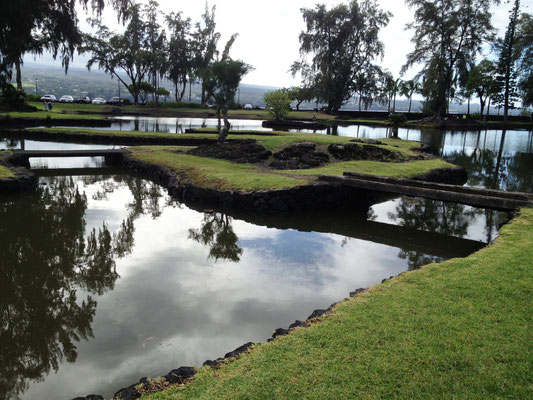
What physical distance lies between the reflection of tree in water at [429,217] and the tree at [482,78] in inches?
2262

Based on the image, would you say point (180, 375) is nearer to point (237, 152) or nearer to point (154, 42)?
point (237, 152)

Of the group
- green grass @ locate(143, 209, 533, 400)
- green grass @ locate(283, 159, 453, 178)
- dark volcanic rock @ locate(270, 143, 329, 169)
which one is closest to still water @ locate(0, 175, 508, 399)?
green grass @ locate(143, 209, 533, 400)

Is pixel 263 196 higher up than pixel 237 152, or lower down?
lower down

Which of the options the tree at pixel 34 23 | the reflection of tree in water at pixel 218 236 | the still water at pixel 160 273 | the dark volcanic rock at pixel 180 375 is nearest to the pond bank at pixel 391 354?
the dark volcanic rock at pixel 180 375

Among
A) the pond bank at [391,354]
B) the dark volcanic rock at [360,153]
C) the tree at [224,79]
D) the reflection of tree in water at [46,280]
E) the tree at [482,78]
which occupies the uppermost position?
the tree at [482,78]

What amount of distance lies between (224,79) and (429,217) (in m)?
12.3

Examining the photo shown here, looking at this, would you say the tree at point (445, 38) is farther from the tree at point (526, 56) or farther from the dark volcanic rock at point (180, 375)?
the dark volcanic rock at point (180, 375)

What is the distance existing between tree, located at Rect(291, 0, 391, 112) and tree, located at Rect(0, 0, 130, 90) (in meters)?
46.3

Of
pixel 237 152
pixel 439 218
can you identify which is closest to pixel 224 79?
pixel 237 152

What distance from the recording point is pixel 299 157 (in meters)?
18.4

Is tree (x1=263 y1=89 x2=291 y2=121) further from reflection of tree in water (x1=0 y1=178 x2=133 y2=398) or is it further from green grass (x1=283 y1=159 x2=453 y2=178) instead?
reflection of tree in water (x1=0 y1=178 x2=133 y2=398)

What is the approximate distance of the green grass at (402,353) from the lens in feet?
10.9

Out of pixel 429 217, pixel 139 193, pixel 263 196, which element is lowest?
pixel 139 193

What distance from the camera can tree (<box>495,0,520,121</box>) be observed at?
190 feet
